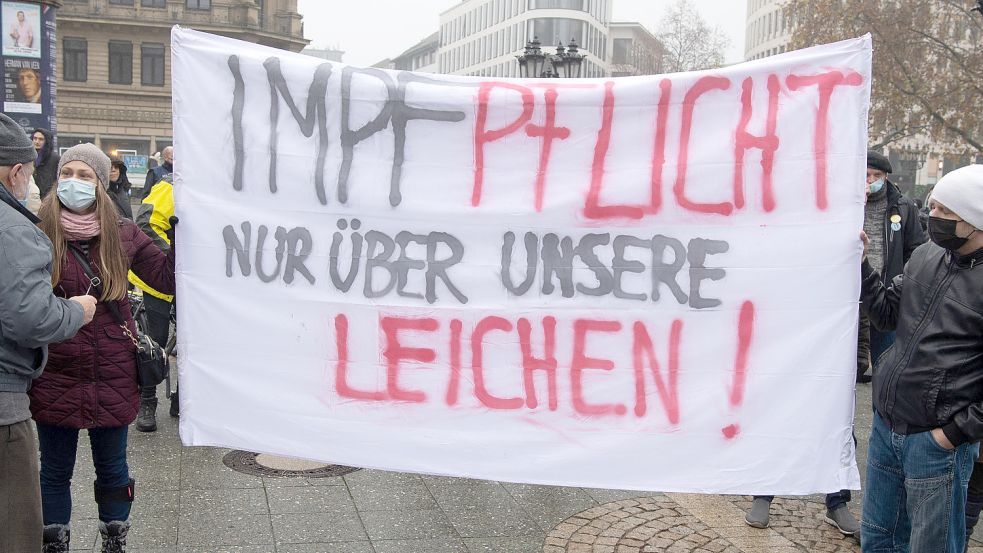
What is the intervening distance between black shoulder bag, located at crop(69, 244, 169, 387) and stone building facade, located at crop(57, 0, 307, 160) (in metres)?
55.6

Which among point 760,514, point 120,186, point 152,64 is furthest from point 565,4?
point 760,514

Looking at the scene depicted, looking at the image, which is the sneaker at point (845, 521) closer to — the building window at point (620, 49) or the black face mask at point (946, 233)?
the black face mask at point (946, 233)

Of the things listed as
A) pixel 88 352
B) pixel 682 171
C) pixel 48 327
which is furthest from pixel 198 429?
pixel 682 171

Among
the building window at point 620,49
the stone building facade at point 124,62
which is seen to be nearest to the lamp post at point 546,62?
the stone building facade at point 124,62

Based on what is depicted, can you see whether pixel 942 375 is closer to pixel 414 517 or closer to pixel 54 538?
pixel 414 517

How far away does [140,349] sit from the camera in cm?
391

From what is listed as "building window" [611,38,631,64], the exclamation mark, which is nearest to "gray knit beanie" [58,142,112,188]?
the exclamation mark

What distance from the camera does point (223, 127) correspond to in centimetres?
385

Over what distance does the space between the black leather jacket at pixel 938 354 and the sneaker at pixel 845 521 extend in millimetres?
1693

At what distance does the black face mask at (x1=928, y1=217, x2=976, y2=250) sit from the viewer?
3.24 m

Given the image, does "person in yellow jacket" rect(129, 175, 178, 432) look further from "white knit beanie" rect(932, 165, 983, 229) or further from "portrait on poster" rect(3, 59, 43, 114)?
"portrait on poster" rect(3, 59, 43, 114)

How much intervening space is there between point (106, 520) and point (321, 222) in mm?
1560

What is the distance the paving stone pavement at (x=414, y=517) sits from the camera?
15.0 feet

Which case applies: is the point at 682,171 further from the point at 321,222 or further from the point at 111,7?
the point at 111,7
